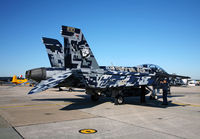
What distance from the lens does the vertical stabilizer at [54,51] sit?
15875 millimetres

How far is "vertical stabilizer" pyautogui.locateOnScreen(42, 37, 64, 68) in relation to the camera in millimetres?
15875

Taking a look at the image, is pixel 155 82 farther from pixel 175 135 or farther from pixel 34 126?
pixel 34 126

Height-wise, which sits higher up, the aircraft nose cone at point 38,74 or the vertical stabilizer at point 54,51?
the vertical stabilizer at point 54,51

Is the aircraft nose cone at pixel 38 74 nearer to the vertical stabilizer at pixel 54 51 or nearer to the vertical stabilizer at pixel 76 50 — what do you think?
the vertical stabilizer at pixel 76 50

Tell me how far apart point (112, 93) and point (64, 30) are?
579 cm

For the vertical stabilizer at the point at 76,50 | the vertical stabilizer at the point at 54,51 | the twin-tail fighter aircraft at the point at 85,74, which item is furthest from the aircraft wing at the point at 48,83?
the vertical stabilizer at the point at 54,51

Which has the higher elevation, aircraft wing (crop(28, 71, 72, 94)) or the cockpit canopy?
the cockpit canopy

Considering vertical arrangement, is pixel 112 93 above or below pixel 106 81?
below

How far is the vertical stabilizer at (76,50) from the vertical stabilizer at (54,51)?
3722 mm

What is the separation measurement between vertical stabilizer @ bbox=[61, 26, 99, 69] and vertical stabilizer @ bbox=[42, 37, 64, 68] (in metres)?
3.72

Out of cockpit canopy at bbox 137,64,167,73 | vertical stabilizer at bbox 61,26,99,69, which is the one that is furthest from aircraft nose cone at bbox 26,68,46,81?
cockpit canopy at bbox 137,64,167,73

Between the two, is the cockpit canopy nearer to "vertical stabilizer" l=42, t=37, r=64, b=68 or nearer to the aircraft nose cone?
"vertical stabilizer" l=42, t=37, r=64, b=68

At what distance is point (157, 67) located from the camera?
17.9m

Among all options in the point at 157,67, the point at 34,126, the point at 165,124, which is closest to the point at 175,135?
the point at 165,124
